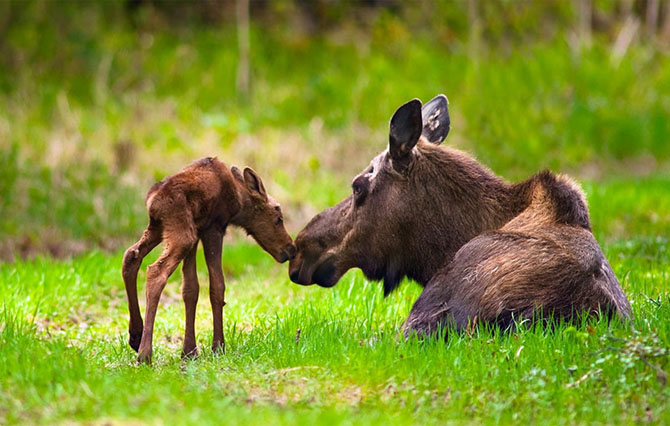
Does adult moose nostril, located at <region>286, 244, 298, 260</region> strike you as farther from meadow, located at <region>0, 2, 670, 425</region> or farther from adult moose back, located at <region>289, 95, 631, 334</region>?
meadow, located at <region>0, 2, 670, 425</region>

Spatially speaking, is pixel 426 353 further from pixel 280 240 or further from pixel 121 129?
pixel 121 129

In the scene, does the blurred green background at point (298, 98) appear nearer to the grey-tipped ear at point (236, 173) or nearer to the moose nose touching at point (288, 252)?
the moose nose touching at point (288, 252)

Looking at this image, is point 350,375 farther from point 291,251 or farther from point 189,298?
point 291,251

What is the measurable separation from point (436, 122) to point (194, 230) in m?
2.58

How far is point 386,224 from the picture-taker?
23.4 ft

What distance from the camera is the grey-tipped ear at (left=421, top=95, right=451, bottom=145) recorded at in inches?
310

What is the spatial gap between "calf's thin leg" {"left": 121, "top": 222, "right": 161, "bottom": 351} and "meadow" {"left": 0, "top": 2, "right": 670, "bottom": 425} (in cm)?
21

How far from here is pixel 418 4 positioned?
2089cm

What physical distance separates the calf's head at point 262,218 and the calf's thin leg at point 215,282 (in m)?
0.47

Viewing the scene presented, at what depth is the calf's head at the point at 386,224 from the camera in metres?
7.05

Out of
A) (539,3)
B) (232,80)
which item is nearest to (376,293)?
(232,80)

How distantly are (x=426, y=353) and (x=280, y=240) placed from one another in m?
1.72

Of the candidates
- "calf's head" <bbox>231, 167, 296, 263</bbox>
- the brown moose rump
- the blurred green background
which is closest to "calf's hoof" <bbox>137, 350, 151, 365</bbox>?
"calf's head" <bbox>231, 167, 296, 263</bbox>

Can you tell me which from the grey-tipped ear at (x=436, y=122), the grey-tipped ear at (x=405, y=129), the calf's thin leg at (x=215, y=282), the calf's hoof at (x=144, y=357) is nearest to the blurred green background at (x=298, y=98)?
the grey-tipped ear at (x=436, y=122)
